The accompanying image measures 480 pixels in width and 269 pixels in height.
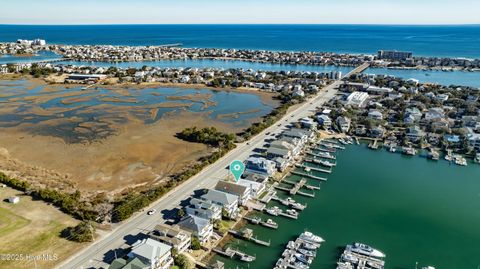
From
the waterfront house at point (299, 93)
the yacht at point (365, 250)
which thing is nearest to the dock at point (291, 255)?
the yacht at point (365, 250)

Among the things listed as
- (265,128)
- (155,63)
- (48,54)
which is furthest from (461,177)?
(48,54)

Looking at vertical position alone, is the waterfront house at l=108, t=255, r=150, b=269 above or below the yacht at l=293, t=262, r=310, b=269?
above

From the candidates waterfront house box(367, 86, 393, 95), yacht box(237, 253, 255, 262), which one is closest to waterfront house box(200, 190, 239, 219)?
yacht box(237, 253, 255, 262)

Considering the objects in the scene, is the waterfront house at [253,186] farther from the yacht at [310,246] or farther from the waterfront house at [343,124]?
the waterfront house at [343,124]

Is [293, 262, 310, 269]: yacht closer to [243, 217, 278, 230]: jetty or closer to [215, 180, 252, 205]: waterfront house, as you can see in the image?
[243, 217, 278, 230]: jetty

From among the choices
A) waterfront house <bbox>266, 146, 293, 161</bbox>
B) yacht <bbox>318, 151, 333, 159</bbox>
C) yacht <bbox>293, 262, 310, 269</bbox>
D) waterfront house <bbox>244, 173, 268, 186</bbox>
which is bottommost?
yacht <bbox>293, 262, 310, 269</bbox>

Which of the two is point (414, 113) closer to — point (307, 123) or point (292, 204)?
point (307, 123)

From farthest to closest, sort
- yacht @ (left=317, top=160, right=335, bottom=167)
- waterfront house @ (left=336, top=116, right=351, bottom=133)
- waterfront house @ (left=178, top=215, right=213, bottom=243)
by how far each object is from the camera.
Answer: waterfront house @ (left=336, top=116, right=351, bottom=133) → yacht @ (left=317, top=160, right=335, bottom=167) → waterfront house @ (left=178, top=215, right=213, bottom=243)

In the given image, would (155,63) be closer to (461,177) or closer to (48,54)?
(48,54)
